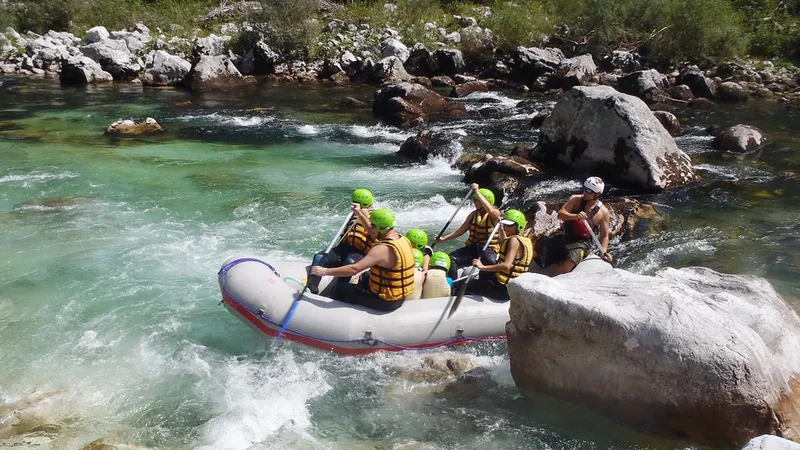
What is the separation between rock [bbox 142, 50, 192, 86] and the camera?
2658 cm

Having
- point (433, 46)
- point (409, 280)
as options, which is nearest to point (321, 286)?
point (409, 280)

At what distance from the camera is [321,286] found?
23.4 feet

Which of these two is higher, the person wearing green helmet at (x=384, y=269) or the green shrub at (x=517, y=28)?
the green shrub at (x=517, y=28)

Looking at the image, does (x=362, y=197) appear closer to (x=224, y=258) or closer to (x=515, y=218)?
(x=515, y=218)

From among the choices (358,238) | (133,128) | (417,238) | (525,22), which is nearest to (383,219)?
(358,238)

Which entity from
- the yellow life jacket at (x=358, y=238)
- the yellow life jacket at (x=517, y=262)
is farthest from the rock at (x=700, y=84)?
the yellow life jacket at (x=358, y=238)

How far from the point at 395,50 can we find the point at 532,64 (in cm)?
762

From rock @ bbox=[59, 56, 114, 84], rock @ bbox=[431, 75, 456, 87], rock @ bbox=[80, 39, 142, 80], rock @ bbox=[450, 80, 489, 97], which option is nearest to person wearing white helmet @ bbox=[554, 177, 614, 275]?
rock @ bbox=[450, 80, 489, 97]

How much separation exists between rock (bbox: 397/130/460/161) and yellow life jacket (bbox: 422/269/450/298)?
7695mm

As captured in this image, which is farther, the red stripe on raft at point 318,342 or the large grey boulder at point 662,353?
the red stripe on raft at point 318,342

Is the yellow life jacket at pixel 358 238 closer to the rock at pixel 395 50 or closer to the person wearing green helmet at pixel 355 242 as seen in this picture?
the person wearing green helmet at pixel 355 242

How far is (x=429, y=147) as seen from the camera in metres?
14.8

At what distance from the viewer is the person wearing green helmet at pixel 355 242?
725 cm

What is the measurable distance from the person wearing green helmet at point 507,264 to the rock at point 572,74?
61.1ft
